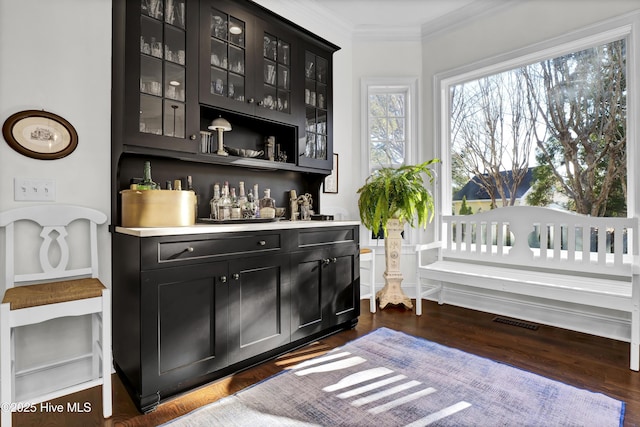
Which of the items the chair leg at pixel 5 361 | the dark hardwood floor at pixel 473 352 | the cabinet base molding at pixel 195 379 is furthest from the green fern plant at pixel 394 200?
the chair leg at pixel 5 361

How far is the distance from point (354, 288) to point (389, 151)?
1802 mm

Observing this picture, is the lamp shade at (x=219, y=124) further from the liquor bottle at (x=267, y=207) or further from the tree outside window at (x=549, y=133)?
the tree outside window at (x=549, y=133)

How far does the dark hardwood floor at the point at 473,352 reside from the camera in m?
1.67

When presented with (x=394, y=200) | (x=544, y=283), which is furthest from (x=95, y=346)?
(x=544, y=283)

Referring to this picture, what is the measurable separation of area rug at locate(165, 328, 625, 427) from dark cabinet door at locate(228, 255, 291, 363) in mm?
222

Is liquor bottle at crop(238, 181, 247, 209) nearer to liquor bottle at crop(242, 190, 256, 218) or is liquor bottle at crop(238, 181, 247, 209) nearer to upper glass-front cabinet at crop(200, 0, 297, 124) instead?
liquor bottle at crop(242, 190, 256, 218)

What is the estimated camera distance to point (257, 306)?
2102mm

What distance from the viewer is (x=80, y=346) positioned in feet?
6.59

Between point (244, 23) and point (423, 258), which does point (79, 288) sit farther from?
point (423, 258)

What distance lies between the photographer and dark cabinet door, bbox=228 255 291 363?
1991 mm

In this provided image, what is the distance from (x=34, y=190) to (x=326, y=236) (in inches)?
70.7

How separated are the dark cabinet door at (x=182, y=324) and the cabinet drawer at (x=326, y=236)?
2.12 feet

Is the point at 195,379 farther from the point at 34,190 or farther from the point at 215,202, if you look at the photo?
the point at 34,190

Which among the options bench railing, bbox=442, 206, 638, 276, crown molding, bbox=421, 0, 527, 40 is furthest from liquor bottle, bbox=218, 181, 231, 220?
crown molding, bbox=421, 0, 527, 40
